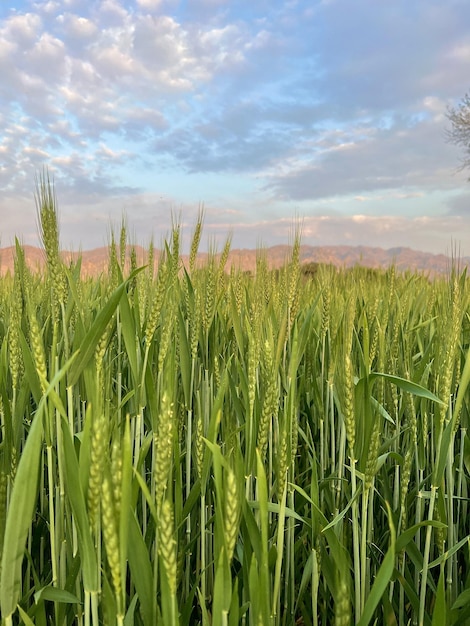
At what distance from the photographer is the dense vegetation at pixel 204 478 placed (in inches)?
23.8

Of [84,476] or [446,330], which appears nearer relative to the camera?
[84,476]

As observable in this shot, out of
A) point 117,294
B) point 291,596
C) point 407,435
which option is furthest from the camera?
point 407,435

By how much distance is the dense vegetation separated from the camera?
0.61 metres

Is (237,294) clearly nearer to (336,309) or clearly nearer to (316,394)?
(336,309)

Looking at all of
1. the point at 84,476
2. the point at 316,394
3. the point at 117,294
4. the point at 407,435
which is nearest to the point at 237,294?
the point at 316,394

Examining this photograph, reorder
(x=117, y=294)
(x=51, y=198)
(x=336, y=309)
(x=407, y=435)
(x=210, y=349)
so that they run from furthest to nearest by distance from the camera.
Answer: (x=336, y=309) → (x=407, y=435) → (x=210, y=349) → (x=51, y=198) → (x=117, y=294)

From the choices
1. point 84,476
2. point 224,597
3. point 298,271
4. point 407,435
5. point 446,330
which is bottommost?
point 407,435

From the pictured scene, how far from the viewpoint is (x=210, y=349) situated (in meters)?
1.46

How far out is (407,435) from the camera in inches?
61.5

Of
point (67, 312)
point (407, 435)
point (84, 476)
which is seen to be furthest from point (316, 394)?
point (84, 476)

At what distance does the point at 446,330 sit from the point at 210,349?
2.12 ft

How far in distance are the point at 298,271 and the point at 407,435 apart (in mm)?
660

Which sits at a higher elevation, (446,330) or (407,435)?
(446,330)

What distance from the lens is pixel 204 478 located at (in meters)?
0.88
